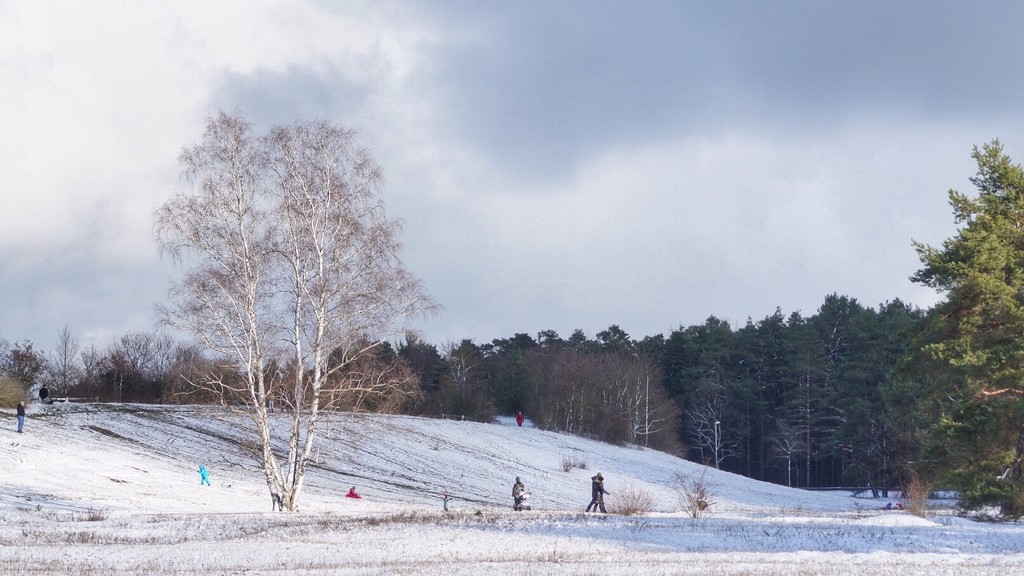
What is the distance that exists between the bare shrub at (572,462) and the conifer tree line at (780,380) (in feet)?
33.6

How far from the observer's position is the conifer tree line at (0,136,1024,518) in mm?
29844

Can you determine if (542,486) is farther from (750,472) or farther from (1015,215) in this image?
(750,472)

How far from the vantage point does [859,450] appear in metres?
81.2

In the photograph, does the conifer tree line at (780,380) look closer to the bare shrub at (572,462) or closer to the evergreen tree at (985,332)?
the evergreen tree at (985,332)

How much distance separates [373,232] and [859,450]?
63.2 metres

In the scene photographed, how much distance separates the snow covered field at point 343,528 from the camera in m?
18.4

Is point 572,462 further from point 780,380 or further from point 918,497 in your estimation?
point 780,380

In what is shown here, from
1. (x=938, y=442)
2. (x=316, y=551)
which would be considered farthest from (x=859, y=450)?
(x=316, y=551)

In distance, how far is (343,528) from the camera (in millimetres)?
24125

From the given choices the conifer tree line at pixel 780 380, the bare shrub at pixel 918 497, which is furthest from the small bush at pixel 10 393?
the bare shrub at pixel 918 497

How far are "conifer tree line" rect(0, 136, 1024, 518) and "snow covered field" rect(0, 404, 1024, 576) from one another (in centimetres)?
346

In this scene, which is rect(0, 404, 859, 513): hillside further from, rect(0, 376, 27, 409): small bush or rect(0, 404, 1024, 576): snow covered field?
rect(0, 376, 27, 409): small bush

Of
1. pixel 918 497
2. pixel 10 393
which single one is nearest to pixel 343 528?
pixel 918 497

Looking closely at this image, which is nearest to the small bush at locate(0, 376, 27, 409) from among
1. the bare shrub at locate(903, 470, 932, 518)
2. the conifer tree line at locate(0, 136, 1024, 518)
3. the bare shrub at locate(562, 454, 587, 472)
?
the conifer tree line at locate(0, 136, 1024, 518)
